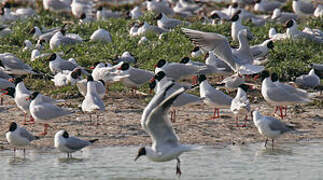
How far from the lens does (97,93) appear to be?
496 inches

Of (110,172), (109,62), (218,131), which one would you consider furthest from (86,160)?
(109,62)

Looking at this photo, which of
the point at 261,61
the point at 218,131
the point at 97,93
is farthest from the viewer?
the point at 261,61

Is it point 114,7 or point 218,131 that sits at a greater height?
point 114,7

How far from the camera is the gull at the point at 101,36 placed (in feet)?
57.3

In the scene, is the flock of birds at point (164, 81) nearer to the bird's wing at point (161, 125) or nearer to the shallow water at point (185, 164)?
the bird's wing at point (161, 125)

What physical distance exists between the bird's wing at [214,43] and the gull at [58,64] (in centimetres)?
316

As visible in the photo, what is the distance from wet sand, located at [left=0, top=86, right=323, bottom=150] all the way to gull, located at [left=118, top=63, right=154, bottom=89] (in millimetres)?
316

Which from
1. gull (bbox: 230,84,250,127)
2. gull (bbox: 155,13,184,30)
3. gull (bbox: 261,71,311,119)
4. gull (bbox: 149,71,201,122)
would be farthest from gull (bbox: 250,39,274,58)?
gull (bbox: 155,13,184,30)

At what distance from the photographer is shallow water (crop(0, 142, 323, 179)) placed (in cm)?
920

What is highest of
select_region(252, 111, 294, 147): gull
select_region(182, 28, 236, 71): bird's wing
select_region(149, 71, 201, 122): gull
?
select_region(182, 28, 236, 71): bird's wing

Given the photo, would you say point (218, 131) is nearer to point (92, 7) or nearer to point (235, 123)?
point (235, 123)

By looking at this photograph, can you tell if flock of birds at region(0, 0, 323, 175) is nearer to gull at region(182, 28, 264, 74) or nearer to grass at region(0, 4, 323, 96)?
gull at region(182, 28, 264, 74)

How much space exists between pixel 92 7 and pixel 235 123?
15.2 meters

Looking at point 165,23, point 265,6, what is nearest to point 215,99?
point 165,23
